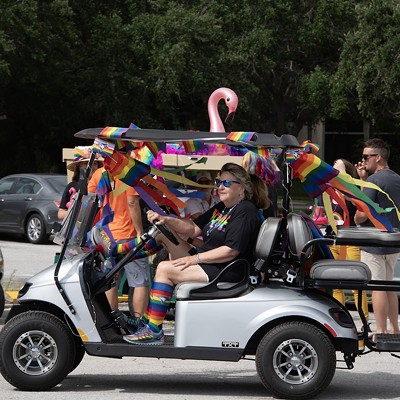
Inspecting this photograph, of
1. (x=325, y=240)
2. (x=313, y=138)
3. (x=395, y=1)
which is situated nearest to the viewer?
(x=325, y=240)

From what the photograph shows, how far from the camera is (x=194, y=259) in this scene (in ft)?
25.0

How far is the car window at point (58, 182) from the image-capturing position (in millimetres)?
21172

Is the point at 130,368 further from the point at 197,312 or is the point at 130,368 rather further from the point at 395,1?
the point at 395,1

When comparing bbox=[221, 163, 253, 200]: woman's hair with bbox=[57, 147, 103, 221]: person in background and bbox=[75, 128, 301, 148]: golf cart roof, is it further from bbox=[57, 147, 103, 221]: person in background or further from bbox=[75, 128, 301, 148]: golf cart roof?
bbox=[57, 147, 103, 221]: person in background

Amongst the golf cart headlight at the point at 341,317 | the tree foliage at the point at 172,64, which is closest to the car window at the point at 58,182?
the tree foliage at the point at 172,64

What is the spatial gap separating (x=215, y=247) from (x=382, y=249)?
7.07 feet

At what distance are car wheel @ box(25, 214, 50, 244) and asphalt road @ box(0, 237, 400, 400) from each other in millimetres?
11781

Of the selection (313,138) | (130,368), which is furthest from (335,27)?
(130,368)

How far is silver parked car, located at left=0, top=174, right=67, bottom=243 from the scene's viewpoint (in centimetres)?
2066

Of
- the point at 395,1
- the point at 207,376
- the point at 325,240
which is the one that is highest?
the point at 395,1

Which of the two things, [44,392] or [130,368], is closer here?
[44,392]

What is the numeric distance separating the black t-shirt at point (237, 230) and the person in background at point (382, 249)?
72.2 inches

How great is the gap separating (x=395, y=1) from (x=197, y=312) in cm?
2301

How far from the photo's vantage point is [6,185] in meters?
22.0
